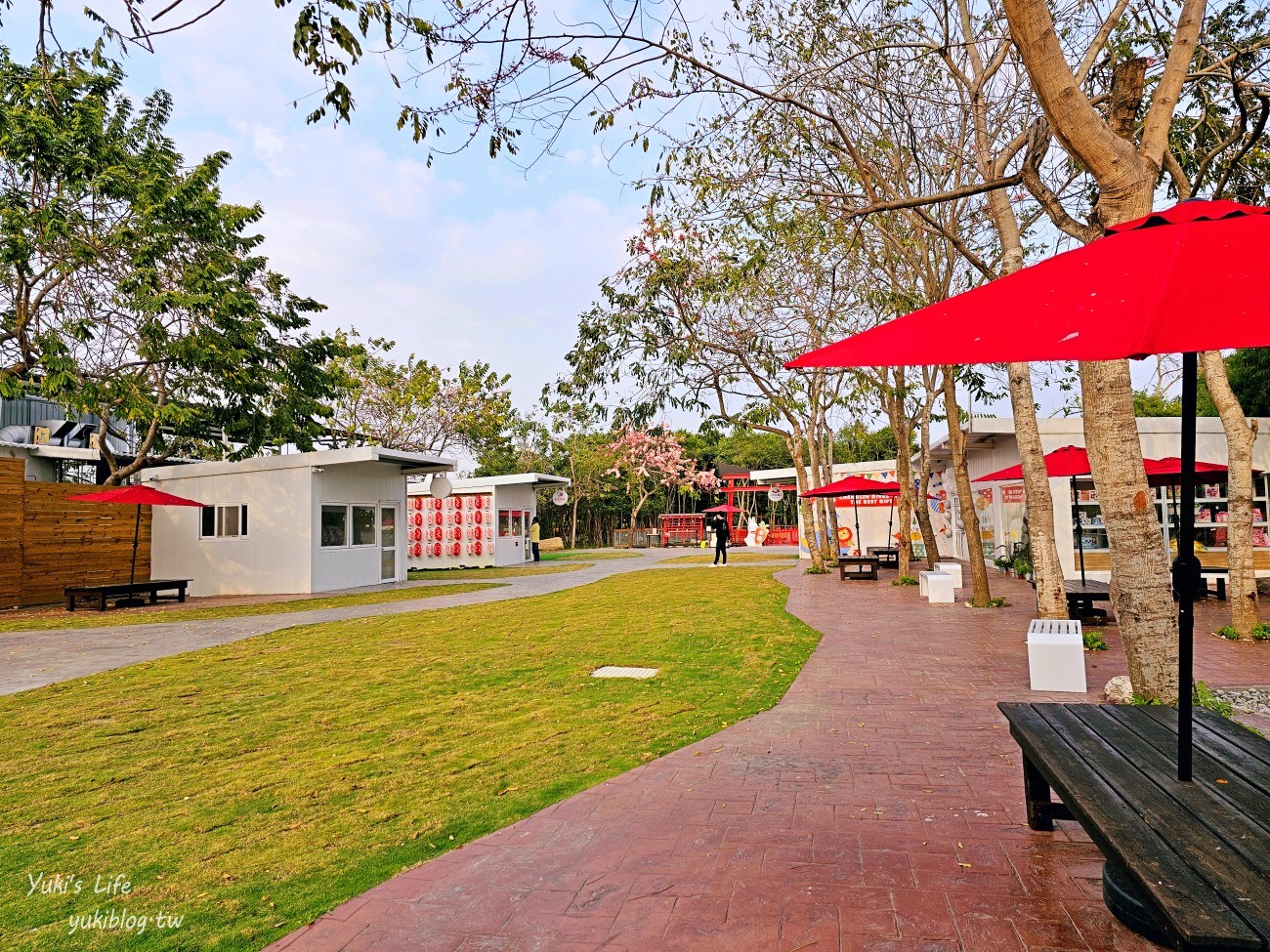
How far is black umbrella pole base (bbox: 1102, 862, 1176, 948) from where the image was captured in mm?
2355

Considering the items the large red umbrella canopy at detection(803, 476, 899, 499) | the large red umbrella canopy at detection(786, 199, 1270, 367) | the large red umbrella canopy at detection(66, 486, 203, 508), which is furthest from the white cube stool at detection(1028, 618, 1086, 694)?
the large red umbrella canopy at detection(66, 486, 203, 508)

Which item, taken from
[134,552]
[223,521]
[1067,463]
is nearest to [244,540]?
[223,521]

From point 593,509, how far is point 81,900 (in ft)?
129

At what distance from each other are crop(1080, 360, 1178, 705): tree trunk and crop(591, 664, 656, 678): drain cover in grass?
3837mm

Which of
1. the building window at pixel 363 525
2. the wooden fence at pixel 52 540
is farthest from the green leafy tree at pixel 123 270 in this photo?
the building window at pixel 363 525

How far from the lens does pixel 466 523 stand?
88.4 ft

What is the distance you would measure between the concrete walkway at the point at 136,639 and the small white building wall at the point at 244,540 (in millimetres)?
1444

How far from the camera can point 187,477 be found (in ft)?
61.0

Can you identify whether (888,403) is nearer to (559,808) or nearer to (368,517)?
(368,517)

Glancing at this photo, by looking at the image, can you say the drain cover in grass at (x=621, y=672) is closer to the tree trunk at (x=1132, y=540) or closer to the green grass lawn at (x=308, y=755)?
the green grass lawn at (x=308, y=755)

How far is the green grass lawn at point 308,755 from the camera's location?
301cm

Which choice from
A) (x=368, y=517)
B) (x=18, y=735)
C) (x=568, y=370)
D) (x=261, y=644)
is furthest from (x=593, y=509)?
(x=18, y=735)

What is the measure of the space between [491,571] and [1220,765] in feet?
75.1

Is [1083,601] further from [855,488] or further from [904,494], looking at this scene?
[855,488]
